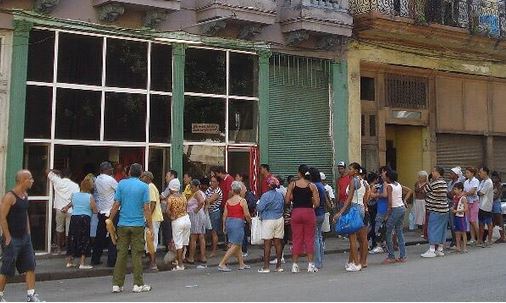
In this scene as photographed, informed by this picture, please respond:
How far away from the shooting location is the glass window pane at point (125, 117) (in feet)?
46.2

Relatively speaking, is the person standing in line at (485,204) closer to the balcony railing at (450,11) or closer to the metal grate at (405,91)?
the metal grate at (405,91)

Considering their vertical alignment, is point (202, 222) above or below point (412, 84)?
below

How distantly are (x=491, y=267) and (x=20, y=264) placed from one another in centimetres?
805

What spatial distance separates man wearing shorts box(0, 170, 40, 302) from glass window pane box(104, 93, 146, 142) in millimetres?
5798

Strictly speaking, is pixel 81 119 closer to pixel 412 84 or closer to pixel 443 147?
pixel 412 84

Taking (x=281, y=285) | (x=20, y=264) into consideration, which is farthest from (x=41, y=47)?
(x=281, y=285)

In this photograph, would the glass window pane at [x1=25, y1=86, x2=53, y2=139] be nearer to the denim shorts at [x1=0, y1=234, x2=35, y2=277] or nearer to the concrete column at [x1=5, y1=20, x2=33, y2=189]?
the concrete column at [x1=5, y1=20, x2=33, y2=189]

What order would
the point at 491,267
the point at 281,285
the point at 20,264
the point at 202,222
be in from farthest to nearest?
the point at 202,222 → the point at 491,267 → the point at 281,285 → the point at 20,264

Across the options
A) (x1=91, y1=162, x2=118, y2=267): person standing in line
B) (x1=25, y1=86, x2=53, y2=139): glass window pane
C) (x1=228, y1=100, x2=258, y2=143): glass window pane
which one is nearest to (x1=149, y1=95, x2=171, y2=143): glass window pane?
(x1=228, y1=100, x2=258, y2=143): glass window pane

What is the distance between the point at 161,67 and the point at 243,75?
2448 millimetres

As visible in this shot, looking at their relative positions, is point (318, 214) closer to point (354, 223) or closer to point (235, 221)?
point (354, 223)

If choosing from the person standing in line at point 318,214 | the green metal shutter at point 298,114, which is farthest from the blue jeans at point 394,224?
the green metal shutter at point 298,114

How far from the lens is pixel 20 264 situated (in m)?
8.26

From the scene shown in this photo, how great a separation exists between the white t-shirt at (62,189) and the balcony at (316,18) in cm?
744
